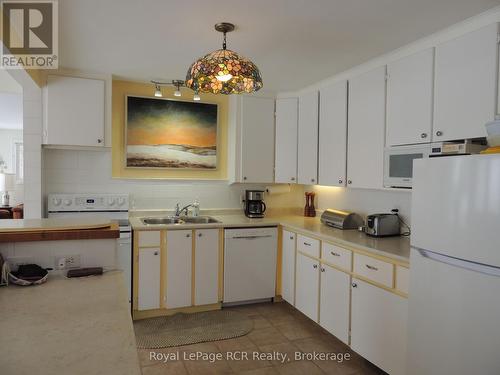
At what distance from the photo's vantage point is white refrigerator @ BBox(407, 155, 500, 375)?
61.6 inches

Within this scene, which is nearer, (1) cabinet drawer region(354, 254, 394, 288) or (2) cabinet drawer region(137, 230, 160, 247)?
(1) cabinet drawer region(354, 254, 394, 288)

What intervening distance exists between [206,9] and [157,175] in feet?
7.04

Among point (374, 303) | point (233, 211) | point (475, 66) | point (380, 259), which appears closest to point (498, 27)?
point (475, 66)

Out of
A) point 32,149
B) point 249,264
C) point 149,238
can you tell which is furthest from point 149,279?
point 32,149

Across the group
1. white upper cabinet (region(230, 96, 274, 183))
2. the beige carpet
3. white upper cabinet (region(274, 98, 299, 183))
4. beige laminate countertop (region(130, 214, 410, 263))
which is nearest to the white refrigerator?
beige laminate countertop (region(130, 214, 410, 263))

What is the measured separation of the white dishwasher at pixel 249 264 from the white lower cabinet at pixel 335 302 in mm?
790

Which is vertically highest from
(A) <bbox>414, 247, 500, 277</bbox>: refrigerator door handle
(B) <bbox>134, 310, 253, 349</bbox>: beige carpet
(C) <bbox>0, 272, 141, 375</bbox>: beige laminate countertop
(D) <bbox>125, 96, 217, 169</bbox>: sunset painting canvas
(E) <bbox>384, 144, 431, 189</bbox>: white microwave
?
(D) <bbox>125, 96, 217, 169</bbox>: sunset painting canvas

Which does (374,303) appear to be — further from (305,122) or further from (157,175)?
(157,175)

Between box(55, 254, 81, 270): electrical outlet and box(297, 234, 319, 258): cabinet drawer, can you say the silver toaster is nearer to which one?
box(297, 234, 319, 258): cabinet drawer

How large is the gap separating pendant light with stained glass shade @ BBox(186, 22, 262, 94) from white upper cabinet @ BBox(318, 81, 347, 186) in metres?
1.34

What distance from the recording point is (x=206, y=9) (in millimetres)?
2084

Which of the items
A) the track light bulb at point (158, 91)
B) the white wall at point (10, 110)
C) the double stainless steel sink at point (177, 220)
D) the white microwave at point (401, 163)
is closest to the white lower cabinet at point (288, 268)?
the double stainless steel sink at point (177, 220)

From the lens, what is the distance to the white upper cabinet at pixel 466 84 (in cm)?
203

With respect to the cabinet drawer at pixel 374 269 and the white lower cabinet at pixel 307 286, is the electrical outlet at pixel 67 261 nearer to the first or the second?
the cabinet drawer at pixel 374 269
